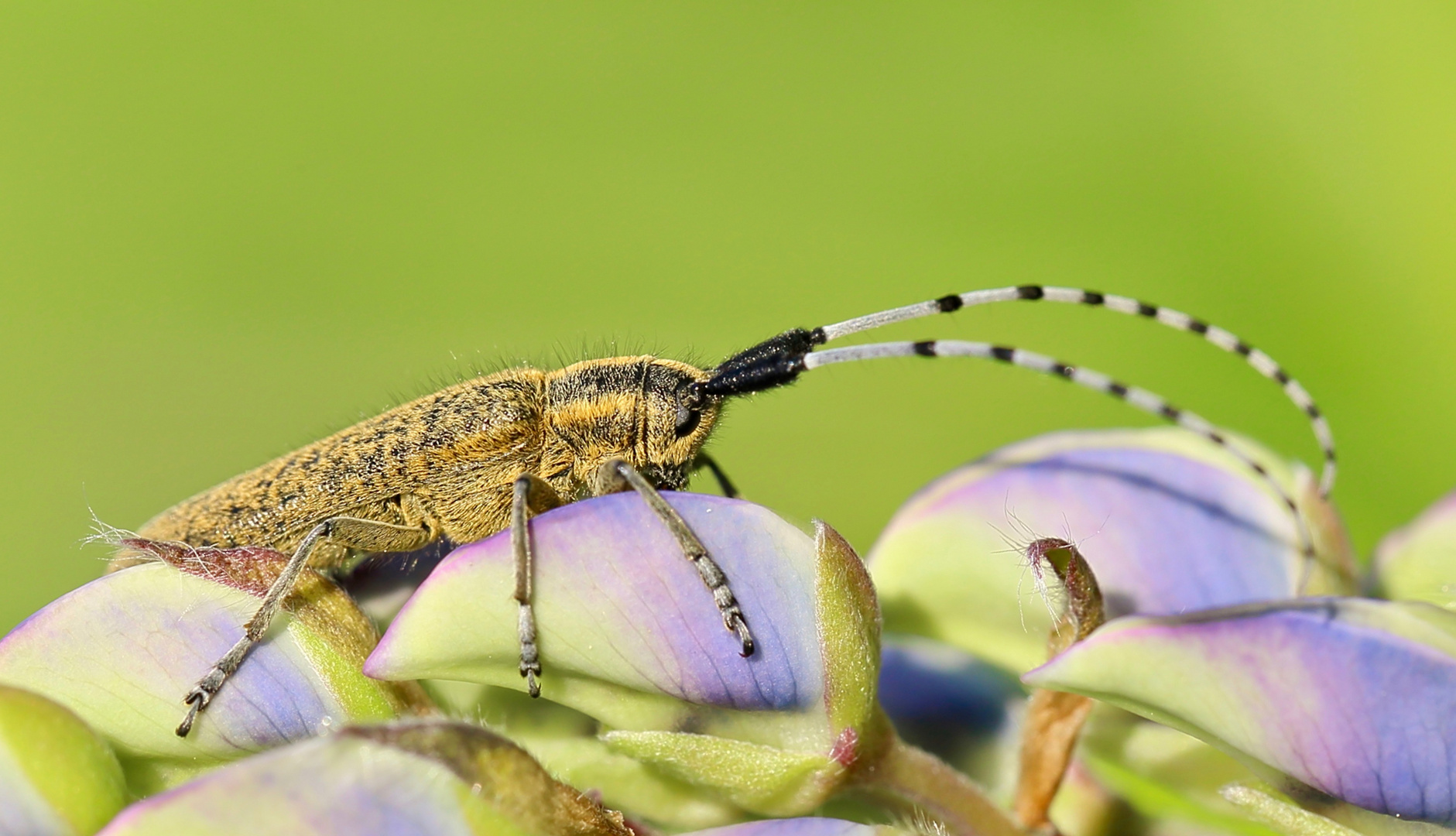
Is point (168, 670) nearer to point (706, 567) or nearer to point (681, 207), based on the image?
point (706, 567)

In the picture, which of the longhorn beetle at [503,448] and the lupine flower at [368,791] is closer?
the lupine flower at [368,791]

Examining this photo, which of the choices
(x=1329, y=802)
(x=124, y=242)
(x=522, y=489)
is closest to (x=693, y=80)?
(x=124, y=242)

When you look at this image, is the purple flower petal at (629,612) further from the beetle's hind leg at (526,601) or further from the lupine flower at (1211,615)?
the lupine flower at (1211,615)

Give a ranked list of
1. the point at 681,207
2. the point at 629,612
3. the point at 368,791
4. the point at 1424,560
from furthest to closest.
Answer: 1. the point at 681,207
2. the point at 1424,560
3. the point at 629,612
4. the point at 368,791

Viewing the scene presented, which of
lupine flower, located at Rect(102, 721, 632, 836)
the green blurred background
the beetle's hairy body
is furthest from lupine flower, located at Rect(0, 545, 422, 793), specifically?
the green blurred background

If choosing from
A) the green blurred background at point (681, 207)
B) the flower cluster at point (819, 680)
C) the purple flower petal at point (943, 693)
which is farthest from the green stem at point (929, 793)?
the green blurred background at point (681, 207)

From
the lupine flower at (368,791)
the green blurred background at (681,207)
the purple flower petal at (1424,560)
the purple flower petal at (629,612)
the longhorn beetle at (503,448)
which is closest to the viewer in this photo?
the lupine flower at (368,791)

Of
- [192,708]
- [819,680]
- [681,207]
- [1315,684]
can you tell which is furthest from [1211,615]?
[681,207]
